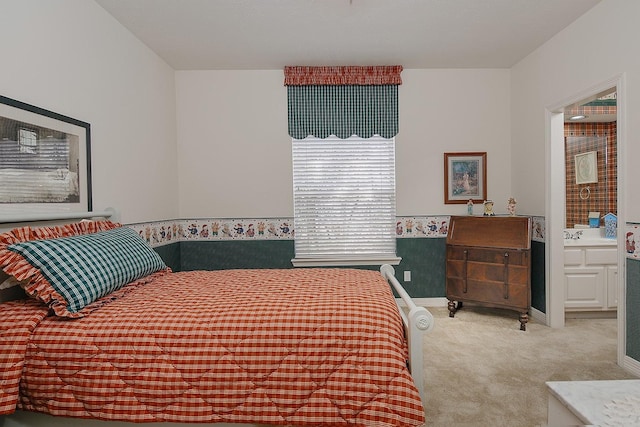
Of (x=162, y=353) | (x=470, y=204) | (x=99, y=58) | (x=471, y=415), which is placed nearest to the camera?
(x=162, y=353)

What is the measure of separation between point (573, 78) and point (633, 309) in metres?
1.93

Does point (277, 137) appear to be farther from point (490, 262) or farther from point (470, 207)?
point (490, 262)

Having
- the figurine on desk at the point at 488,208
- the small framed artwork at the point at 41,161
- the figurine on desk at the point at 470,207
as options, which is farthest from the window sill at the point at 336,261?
the small framed artwork at the point at 41,161

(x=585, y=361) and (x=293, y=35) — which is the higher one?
(x=293, y=35)

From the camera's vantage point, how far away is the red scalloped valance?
4.07m

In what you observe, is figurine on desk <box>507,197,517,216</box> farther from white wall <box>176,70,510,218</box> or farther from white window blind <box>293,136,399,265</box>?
white window blind <box>293,136,399,265</box>

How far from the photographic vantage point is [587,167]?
4.41 meters

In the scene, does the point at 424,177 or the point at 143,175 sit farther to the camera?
the point at 424,177

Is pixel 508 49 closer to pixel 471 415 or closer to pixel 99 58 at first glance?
pixel 471 415

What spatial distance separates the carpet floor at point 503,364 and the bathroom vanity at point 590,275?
0.70ft

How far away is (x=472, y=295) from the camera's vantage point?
3736 millimetres

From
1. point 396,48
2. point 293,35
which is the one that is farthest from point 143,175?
point 396,48

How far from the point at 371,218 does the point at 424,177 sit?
77cm

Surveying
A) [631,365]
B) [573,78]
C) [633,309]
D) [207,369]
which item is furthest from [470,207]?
[207,369]
